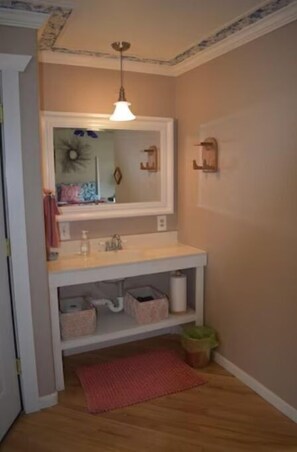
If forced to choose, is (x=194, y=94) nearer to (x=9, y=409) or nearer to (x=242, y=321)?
(x=242, y=321)

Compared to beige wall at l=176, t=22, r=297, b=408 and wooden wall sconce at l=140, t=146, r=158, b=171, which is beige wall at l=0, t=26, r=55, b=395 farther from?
beige wall at l=176, t=22, r=297, b=408

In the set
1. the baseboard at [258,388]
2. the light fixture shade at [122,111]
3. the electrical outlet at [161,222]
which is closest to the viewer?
the baseboard at [258,388]

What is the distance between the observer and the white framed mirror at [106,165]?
2666 mm

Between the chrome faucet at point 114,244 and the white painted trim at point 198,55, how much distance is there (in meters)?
1.34

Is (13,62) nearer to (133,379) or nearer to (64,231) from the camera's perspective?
(64,231)

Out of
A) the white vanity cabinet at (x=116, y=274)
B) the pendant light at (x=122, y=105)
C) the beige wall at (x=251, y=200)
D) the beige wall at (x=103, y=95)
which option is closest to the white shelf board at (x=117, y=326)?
the white vanity cabinet at (x=116, y=274)

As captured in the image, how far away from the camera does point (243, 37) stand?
2225mm

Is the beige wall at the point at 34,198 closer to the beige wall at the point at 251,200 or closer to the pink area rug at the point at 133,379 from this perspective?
the pink area rug at the point at 133,379

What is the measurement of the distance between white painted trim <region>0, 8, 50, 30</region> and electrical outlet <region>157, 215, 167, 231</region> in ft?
5.65

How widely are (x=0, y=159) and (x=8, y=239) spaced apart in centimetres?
45

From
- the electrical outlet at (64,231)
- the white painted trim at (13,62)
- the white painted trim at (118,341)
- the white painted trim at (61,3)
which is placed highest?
the white painted trim at (61,3)

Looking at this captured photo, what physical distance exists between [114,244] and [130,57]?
4.76ft

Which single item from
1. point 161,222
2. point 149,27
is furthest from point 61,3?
point 161,222

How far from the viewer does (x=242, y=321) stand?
2479 millimetres
